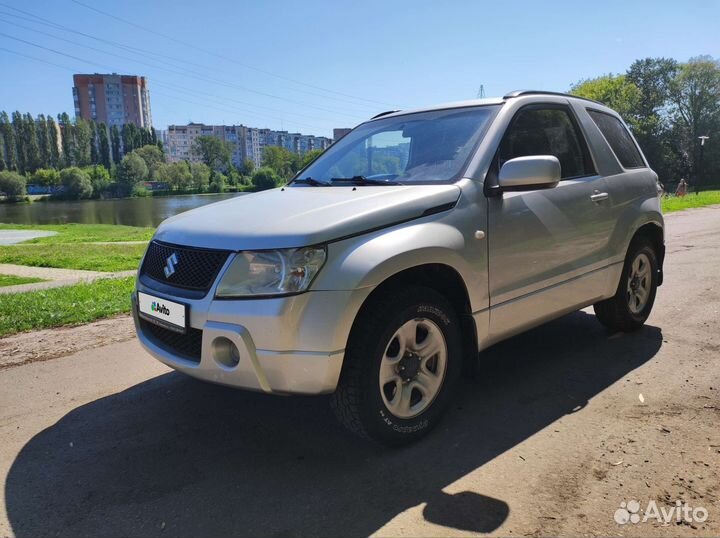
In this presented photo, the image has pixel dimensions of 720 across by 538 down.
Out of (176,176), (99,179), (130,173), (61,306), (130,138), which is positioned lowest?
(61,306)

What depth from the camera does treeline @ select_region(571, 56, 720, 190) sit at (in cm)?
6981

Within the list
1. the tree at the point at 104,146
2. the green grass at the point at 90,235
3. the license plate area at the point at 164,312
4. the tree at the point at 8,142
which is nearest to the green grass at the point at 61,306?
the license plate area at the point at 164,312

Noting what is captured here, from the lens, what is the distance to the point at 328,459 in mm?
2811

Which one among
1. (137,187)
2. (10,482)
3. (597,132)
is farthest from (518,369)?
(137,187)

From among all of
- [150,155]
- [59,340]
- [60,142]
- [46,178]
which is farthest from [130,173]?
[59,340]

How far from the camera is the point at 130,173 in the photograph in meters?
115

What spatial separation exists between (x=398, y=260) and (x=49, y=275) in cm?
868

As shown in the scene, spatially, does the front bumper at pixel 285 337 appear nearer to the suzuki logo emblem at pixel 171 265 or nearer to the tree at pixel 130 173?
the suzuki logo emblem at pixel 171 265

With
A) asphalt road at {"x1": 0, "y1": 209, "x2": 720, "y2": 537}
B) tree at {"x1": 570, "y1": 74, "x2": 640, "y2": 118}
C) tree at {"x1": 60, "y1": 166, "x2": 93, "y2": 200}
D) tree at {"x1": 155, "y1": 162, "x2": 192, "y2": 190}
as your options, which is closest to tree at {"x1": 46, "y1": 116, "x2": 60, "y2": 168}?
tree at {"x1": 60, "y1": 166, "x2": 93, "y2": 200}

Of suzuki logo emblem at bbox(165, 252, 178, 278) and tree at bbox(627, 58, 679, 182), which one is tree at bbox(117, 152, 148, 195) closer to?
tree at bbox(627, 58, 679, 182)

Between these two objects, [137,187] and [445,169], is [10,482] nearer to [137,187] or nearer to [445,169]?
[445,169]

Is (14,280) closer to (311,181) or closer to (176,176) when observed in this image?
(311,181)

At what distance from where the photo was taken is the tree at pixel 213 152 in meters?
153

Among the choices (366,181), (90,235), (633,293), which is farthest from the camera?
(90,235)
